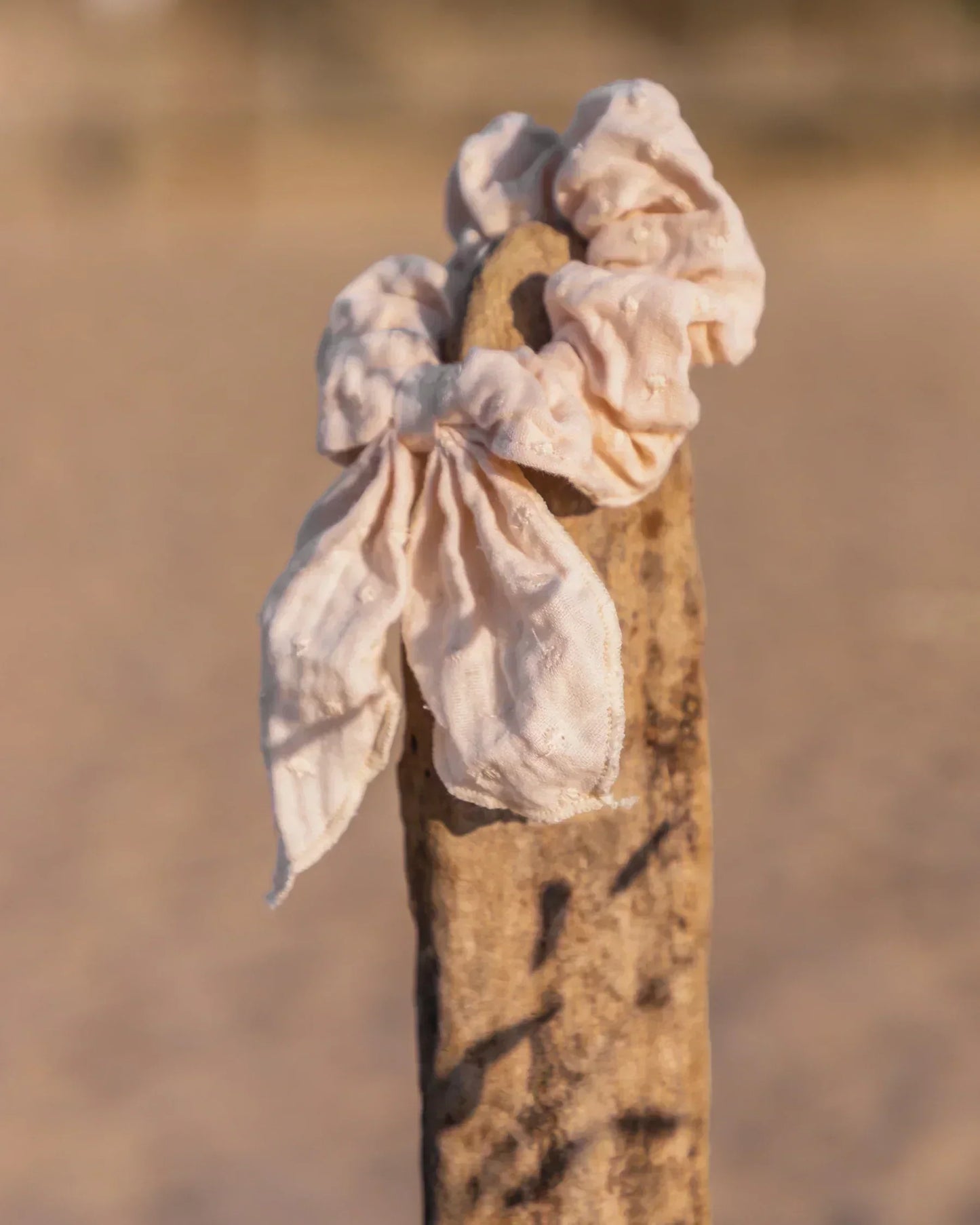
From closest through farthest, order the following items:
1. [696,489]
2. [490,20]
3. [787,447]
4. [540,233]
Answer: [540,233] < [696,489] < [787,447] < [490,20]

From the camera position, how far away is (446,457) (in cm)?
128

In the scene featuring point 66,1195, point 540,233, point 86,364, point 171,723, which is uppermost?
point 86,364

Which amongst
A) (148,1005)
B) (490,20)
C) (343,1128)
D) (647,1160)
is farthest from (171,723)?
(490,20)

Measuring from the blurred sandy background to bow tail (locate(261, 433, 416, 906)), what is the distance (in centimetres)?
226

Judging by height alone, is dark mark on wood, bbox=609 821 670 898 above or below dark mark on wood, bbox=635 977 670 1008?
above

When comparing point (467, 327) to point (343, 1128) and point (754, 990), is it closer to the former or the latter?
point (343, 1128)

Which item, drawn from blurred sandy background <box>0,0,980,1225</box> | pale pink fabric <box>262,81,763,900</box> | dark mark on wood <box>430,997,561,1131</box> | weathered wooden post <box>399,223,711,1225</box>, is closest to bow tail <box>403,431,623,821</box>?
pale pink fabric <box>262,81,763,900</box>

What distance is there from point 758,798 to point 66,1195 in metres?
2.30

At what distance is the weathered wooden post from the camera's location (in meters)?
1.40

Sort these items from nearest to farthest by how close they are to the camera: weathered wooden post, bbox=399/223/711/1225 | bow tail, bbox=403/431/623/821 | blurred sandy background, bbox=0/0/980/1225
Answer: bow tail, bbox=403/431/623/821 → weathered wooden post, bbox=399/223/711/1225 → blurred sandy background, bbox=0/0/980/1225

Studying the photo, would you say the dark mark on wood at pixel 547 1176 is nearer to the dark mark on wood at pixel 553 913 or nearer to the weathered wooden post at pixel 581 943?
the weathered wooden post at pixel 581 943

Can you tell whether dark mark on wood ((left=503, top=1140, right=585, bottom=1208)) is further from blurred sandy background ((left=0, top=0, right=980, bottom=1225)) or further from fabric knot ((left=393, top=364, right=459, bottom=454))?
blurred sandy background ((left=0, top=0, right=980, bottom=1225))

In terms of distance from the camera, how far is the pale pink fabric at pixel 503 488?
4.01 feet

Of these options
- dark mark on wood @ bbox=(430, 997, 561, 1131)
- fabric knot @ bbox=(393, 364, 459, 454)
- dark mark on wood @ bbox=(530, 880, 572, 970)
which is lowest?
dark mark on wood @ bbox=(430, 997, 561, 1131)
